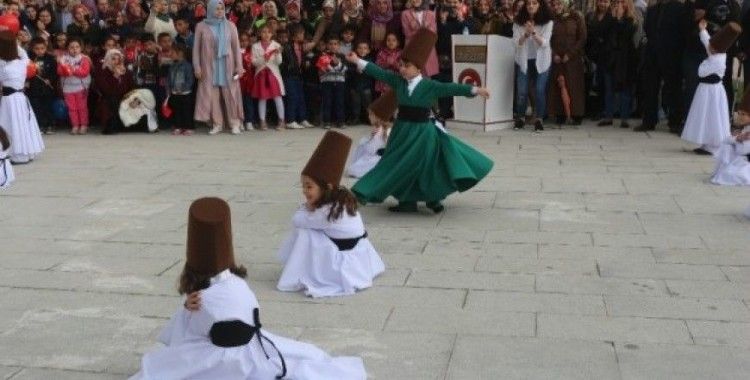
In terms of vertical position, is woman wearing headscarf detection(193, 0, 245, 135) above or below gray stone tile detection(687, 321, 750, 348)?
above

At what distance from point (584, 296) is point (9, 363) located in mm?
3379

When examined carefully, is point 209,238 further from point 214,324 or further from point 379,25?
point 379,25

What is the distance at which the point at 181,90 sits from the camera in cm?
1371

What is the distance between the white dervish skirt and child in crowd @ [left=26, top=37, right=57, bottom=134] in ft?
28.5

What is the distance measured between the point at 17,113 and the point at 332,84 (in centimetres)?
470

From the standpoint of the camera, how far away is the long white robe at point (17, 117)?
1098 centimetres

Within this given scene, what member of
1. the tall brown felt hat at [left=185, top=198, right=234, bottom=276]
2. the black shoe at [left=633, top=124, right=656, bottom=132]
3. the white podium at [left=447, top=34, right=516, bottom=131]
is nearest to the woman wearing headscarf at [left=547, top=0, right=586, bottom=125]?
the white podium at [left=447, top=34, right=516, bottom=131]

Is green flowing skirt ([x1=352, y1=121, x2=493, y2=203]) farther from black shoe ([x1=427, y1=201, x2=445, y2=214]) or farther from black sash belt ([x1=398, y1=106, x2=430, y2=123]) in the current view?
black shoe ([x1=427, y1=201, x2=445, y2=214])

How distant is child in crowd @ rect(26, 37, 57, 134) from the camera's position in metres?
13.5

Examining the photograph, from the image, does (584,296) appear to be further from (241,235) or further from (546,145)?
(546,145)

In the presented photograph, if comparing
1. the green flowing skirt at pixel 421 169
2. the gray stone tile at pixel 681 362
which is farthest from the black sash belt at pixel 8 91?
the gray stone tile at pixel 681 362

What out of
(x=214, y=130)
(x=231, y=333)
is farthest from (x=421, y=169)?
(x=214, y=130)

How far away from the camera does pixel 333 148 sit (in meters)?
5.80

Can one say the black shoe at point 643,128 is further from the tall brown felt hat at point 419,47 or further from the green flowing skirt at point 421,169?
the tall brown felt hat at point 419,47
